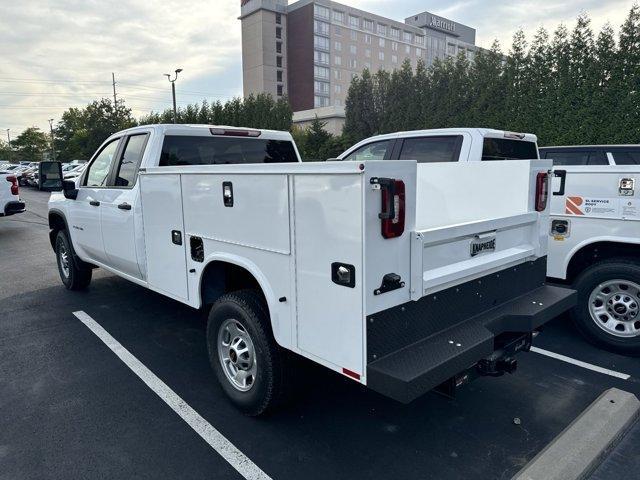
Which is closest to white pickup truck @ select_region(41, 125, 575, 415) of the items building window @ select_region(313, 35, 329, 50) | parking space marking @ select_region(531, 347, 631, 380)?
parking space marking @ select_region(531, 347, 631, 380)

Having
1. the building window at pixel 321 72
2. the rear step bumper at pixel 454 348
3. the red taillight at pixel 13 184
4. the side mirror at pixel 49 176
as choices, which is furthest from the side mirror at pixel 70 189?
the building window at pixel 321 72

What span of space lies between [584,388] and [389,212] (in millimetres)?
2696

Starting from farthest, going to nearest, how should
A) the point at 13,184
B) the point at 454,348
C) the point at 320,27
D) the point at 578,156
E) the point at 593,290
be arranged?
the point at 320,27
the point at 13,184
the point at 578,156
the point at 593,290
the point at 454,348

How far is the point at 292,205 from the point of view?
2.80 m

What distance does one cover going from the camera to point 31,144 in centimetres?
7994

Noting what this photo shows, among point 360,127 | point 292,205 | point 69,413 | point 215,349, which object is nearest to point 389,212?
point 292,205

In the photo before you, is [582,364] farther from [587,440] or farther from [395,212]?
[395,212]

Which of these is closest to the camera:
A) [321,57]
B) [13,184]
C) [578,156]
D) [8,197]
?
[578,156]

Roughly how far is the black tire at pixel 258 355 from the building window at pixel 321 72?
73.8 m

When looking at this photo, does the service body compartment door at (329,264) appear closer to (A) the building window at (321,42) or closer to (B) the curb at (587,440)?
(B) the curb at (587,440)

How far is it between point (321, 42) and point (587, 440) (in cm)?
7704

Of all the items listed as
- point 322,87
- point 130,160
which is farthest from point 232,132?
point 322,87

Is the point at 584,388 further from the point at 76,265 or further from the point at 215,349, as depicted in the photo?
the point at 76,265

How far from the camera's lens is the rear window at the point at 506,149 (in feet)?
19.1
